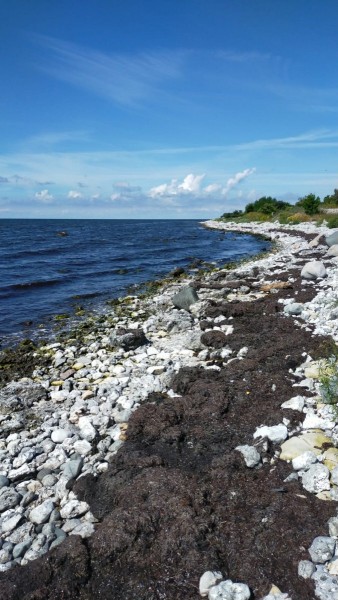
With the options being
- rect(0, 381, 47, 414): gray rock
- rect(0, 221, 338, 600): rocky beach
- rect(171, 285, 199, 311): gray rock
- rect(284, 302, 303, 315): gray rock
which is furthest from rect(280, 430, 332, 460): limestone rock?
rect(171, 285, 199, 311): gray rock

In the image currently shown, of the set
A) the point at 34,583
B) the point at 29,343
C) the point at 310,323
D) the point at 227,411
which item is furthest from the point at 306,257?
the point at 34,583

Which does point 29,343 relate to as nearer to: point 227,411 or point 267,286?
point 227,411

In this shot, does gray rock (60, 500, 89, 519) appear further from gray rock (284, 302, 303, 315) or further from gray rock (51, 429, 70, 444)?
gray rock (284, 302, 303, 315)

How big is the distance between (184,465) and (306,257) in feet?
71.9

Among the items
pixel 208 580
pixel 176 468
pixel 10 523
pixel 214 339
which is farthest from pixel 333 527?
pixel 214 339

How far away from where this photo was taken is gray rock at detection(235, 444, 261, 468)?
5.34 m

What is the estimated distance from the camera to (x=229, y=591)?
358cm

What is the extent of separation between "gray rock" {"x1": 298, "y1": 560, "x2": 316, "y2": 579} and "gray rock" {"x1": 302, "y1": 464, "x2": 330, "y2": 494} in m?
1.07

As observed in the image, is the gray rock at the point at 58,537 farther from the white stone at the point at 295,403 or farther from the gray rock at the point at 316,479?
the white stone at the point at 295,403

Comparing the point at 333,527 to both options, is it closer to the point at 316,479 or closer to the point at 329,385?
the point at 316,479

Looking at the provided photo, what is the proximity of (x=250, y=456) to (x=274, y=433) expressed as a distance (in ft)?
2.10

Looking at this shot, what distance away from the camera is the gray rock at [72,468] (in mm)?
5609

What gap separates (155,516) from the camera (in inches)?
177

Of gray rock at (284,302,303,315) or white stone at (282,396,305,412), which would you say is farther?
gray rock at (284,302,303,315)
